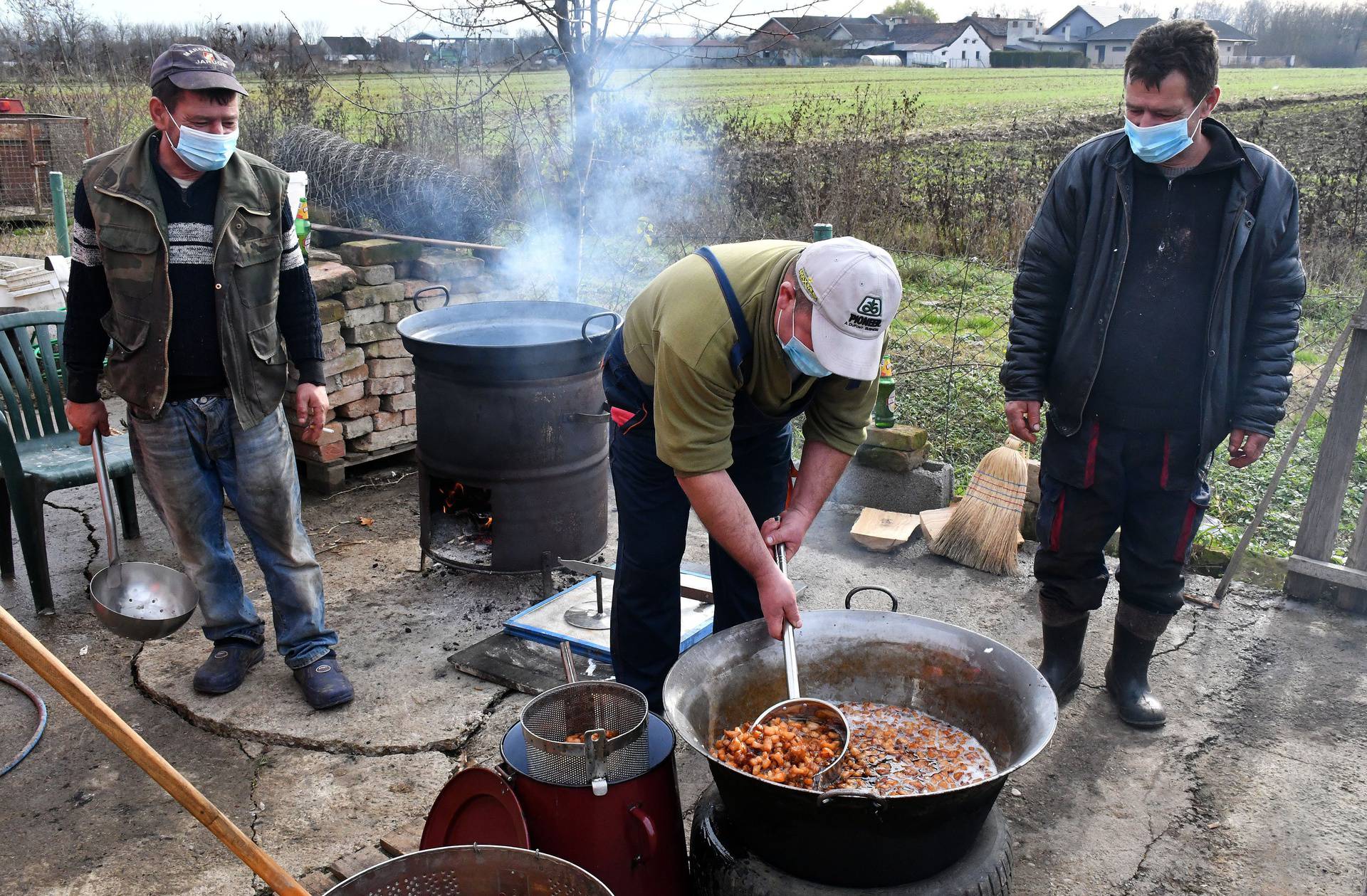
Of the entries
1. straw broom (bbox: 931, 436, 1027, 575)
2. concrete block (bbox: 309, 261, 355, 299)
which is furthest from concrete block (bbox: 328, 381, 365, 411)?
straw broom (bbox: 931, 436, 1027, 575)

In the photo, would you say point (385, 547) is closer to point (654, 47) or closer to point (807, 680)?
point (807, 680)

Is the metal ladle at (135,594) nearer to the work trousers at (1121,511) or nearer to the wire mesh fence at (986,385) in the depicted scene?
the work trousers at (1121,511)

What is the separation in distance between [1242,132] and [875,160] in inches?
273

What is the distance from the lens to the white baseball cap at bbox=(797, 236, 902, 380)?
2186 mm

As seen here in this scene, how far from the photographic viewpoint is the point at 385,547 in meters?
5.13

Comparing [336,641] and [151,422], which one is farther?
[336,641]

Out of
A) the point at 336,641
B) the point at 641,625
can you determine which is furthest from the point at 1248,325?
the point at 336,641

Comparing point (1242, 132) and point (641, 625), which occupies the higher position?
point (1242, 132)

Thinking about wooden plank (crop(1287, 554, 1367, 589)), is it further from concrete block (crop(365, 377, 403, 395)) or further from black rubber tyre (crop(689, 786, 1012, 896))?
concrete block (crop(365, 377, 403, 395))

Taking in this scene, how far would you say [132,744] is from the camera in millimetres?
1749

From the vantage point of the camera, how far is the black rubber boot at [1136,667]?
11.7 ft

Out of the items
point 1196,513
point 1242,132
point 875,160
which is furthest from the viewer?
point 1242,132

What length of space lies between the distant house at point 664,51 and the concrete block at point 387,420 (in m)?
2.72

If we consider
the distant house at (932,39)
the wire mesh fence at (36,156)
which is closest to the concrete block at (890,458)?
the wire mesh fence at (36,156)
